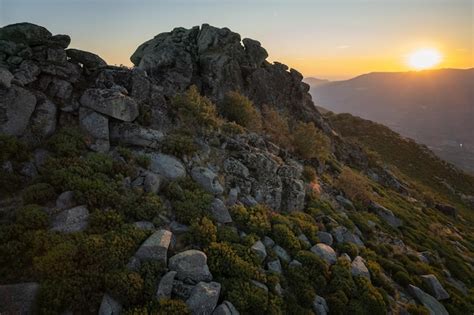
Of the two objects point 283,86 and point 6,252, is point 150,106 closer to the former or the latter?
point 6,252

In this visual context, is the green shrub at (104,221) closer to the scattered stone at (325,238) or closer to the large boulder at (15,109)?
the large boulder at (15,109)

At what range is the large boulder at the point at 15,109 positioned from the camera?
50.2ft

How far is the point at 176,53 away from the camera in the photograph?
113 ft

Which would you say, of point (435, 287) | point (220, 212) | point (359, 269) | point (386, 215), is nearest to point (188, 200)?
point (220, 212)

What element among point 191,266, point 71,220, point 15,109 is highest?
point 15,109

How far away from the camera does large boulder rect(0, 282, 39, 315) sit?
29.9ft

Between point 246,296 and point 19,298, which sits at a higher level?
point 19,298

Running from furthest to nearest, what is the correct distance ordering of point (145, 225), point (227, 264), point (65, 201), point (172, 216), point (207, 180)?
point (207, 180) < point (172, 216) < point (145, 225) < point (65, 201) < point (227, 264)

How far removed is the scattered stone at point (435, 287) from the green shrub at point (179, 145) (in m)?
16.2

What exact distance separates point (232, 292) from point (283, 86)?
37502 mm

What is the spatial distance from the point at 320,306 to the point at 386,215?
16.7 metres

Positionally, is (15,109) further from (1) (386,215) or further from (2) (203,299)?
(1) (386,215)

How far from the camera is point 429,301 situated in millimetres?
16734

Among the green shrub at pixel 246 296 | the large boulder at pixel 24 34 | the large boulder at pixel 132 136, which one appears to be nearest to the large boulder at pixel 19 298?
the green shrub at pixel 246 296
